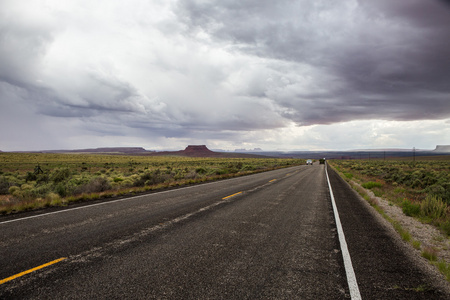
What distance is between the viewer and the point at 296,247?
4758 mm

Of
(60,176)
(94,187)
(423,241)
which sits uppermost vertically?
(94,187)

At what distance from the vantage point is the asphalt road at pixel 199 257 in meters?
3.18

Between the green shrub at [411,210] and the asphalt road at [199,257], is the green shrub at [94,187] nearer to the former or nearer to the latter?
the asphalt road at [199,257]

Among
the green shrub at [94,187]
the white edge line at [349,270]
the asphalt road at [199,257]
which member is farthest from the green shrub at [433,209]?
the green shrub at [94,187]

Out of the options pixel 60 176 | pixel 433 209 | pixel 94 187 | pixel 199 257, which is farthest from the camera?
pixel 60 176

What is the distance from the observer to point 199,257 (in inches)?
164

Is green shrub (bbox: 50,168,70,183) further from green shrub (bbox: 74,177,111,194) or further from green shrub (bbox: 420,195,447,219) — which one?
green shrub (bbox: 420,195,447,219)

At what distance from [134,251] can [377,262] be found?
174 inches

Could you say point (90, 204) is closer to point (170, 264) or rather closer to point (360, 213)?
point (170, 264)

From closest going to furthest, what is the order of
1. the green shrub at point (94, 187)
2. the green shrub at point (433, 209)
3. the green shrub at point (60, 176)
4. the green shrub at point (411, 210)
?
1. the green shrub at point (433, 209)
2. the green shrub at point (411, 210)
3. the green shrub at point (94, 187)
4. the green shrub at point (60, 176)

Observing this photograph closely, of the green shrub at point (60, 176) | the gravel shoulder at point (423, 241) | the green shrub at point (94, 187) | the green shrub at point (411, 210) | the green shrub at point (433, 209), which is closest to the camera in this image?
the gravel shoulder at point (423, 241)

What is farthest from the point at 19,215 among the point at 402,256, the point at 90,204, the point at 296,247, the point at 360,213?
the point at 360,213

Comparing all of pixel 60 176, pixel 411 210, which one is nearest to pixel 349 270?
pixel 411 210

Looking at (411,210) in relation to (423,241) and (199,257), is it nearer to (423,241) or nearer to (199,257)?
(423,241)
